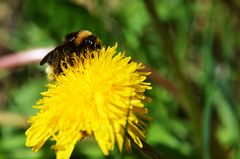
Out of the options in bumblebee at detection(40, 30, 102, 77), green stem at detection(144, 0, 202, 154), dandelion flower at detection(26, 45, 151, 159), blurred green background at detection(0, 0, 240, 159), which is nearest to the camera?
dandelion flower at detection(26, 45, 151, 159)

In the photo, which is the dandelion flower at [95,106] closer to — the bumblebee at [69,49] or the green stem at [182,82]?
the bumblebee at [69,49]

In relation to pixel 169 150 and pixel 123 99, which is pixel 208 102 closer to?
pixel 169 150

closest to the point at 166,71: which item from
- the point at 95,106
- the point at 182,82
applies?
the point at 182,82

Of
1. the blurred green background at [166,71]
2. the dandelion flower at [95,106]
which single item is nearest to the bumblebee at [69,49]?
the dandelion flower at [95,106]

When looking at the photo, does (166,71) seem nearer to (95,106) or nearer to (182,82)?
(182,82)

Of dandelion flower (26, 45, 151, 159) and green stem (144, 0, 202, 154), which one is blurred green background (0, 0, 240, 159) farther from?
dandelion flower (26, 45, 151, 159)

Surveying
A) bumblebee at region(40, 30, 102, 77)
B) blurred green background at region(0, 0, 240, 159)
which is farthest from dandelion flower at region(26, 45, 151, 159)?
blurred green background at region(0, 0, 240, 159)

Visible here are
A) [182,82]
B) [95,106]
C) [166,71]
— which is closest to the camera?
[95,106]
